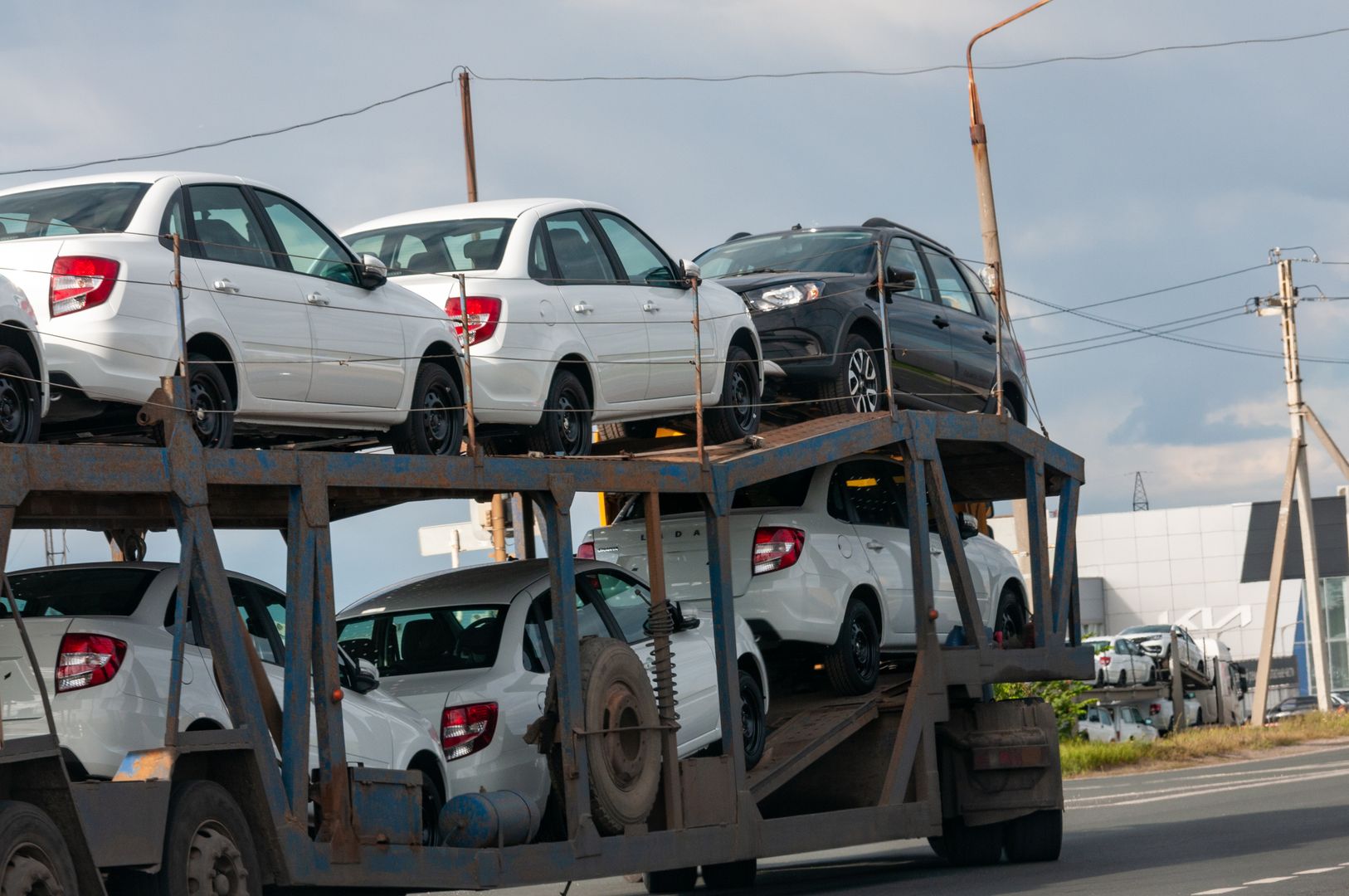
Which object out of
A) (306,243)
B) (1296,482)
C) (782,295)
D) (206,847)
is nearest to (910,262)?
(782,295)

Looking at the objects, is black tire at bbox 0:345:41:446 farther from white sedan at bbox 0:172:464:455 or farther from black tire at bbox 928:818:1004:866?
black tire at bbox 928:818:1004:866

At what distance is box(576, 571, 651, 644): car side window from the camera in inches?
381

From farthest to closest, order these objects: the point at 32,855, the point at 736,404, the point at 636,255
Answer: the point at 736,404 < the point at 636,255 < the point at 32,855

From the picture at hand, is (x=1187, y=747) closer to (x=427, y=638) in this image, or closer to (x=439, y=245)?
(x=439, y=245)

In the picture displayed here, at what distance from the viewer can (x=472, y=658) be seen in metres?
8.92

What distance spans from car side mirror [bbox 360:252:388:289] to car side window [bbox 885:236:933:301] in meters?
5.63

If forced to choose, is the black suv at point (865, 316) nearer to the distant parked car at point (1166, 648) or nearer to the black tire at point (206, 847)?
the black tire at point (206, 847)

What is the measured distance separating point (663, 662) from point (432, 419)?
1747 millimetres

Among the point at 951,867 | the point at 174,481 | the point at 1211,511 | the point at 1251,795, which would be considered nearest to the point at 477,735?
the point at 174,481

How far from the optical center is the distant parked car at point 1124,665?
31312 mm

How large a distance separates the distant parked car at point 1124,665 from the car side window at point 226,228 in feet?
81.0

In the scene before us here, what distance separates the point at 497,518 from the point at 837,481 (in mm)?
9268

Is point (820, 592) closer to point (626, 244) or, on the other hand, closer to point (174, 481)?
point (626, 244)

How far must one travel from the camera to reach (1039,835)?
12.9 meters
